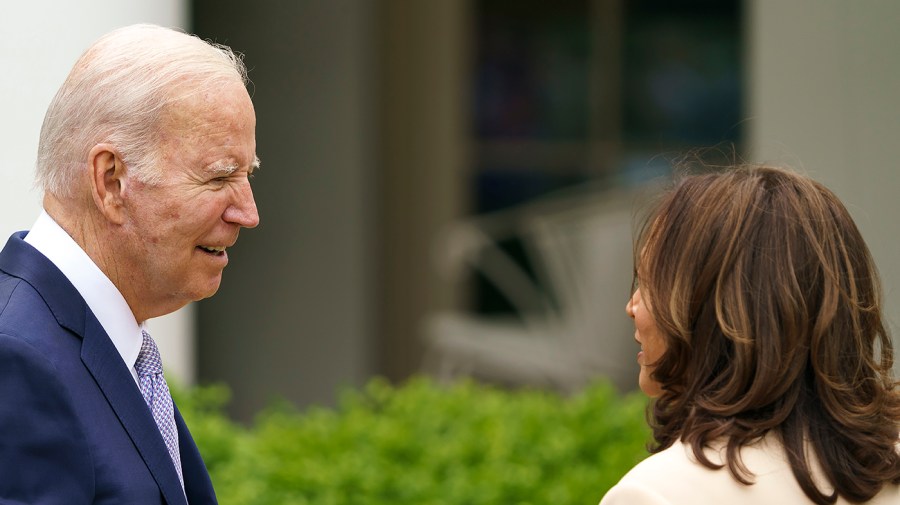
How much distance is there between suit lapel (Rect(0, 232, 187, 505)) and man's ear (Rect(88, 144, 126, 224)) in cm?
12

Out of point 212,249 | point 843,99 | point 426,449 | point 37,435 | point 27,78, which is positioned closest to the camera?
point 37,435

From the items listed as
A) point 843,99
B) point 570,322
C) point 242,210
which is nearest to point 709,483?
point 242,210

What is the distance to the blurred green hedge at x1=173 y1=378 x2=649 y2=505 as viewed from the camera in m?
3.88

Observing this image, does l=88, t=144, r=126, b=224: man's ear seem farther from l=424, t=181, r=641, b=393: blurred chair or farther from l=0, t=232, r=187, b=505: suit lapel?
l=424, t=181, r=641, b=393: blurred chair

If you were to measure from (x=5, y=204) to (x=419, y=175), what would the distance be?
594 centimetres

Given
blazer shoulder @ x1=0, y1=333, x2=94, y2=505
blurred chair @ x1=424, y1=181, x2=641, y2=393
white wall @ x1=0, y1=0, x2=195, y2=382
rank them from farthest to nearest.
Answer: blurred chair @ x1=424, y1=181, x2=641, y2=393
white wall @ x1=0, y1=0, x2=195, y2=382
blazer shoulder @ x1=0, y1=333, x2=94, y2=505

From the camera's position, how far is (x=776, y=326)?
1890 millimetres

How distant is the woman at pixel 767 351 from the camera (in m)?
1.84

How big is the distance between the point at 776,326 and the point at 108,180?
3.49 ft

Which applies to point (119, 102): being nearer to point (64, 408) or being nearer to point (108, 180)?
point (108, 180)

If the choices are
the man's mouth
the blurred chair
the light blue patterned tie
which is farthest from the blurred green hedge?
the blurred chair

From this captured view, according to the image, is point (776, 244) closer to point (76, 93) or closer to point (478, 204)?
point (76, 93)

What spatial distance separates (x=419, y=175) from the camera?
8680mm

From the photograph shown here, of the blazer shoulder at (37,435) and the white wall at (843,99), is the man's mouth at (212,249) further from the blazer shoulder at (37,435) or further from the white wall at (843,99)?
the white wall at (843,99)
